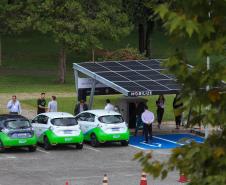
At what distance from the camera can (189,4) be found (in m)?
7.57

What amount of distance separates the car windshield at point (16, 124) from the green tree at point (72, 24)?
81.6ft

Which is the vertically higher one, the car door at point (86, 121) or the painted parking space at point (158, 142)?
the car door at point (86, 121)

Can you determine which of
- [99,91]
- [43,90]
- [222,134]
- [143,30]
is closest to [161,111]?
[99,91]

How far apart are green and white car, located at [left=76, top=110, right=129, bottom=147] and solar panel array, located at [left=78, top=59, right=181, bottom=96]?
4.75 ft

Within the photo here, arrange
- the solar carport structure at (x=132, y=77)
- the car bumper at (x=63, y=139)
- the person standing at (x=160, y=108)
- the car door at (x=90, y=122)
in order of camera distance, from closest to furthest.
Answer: the car bumper at (x=63, y=139)
the car door at (x=90, y=122)
the solar carport structure at (x=132, y=77)
the person standing at (x=160, y=108)

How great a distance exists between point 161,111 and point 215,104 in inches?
1071

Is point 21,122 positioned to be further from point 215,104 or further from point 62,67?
point 62,67

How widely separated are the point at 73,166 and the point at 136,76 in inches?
343

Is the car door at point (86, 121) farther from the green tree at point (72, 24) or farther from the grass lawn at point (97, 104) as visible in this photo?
the green tree at point (72, 24)

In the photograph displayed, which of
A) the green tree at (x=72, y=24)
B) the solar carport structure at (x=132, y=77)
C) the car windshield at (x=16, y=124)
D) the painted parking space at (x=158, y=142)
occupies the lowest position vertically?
the painted parking space at (x=158, y=142)

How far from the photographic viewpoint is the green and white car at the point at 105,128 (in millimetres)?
29750

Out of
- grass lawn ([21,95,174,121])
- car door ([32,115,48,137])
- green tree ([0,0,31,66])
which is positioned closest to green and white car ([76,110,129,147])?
car door ([32,115,48,137])

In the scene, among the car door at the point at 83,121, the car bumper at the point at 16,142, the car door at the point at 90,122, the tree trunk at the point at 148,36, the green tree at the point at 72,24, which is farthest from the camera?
the tree trunk at the point at 148,36

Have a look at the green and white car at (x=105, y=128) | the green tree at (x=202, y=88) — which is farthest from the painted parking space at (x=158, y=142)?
the green tree at (x=202, y=88)
